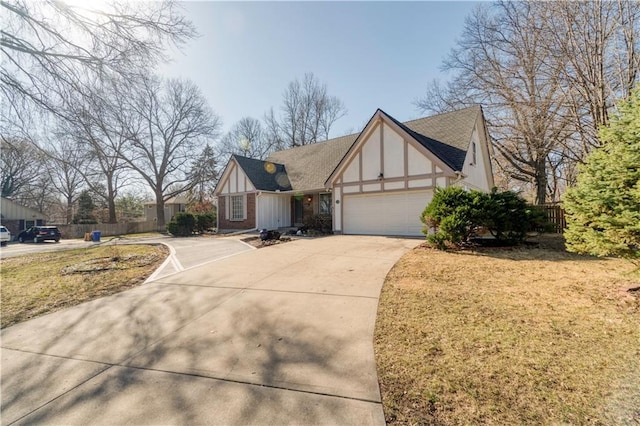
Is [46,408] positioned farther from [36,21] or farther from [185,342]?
[36,21]

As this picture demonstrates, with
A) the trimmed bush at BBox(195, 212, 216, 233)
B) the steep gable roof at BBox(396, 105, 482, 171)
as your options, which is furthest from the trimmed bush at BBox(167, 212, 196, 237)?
the steep gable roof at BBox(396, 105, 482, 171)

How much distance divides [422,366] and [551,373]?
3.94 feet

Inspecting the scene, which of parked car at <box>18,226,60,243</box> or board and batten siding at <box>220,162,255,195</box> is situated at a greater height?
board and batten siding at <box>220,162,255,195</box>

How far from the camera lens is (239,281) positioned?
6375 mm

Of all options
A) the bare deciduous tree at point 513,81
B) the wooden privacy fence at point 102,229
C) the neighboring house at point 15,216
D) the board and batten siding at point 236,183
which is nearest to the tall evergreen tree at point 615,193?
the bare deciduous tree at point 513,81

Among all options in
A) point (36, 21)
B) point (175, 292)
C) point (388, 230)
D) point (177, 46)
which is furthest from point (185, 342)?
point (388, 230)

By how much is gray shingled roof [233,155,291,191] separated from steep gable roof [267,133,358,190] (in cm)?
59

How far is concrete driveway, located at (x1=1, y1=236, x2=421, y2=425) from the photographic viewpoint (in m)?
2.48

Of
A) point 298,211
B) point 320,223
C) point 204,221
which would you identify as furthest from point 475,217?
point 204,221

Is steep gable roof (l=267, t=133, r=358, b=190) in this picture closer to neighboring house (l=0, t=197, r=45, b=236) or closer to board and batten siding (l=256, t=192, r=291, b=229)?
board and batten siding (l=256, t=192, r=291, b=229)

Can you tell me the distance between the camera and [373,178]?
14258 mm

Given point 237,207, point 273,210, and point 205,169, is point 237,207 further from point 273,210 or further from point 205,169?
point 205,169

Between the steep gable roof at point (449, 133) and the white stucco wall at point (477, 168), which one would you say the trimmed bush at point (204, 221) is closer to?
the steep gable roof at point (449, 133)

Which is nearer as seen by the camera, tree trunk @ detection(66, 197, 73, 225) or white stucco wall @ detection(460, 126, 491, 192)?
white stucco wall @ detection(460, 126, 491, 192)
